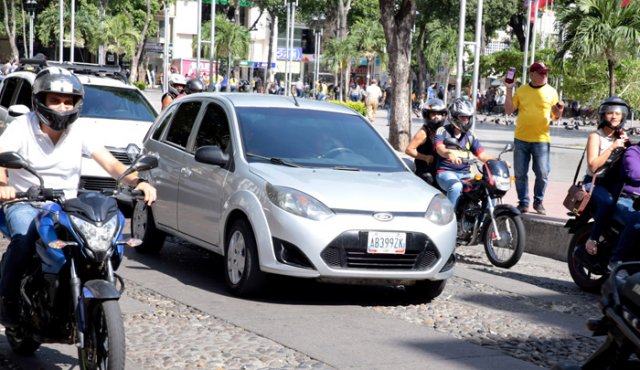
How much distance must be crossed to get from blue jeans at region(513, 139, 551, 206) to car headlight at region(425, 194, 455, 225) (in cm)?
492

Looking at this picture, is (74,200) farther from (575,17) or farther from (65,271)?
(575,17)

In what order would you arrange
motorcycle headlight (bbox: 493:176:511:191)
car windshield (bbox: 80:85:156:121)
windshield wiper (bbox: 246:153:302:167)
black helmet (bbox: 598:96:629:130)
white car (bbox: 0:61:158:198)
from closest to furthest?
1. windshield wiper (bbox: 246:153:302:167)
2. black helmet (bbox: 598:96:629:130)
3. motorcycle headlight (bbox: 493:176:511:191)
4. white car (bbox: 0:61:158:198)
5. car windshield (bbox: 80:85:156:121)

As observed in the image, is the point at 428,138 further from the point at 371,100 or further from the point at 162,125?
the point at 371,100

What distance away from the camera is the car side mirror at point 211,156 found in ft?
29.7

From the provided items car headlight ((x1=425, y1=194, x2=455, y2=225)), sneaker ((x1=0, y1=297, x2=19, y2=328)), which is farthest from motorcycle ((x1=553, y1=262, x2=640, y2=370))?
car headlight ((x1=425, y1=194, x2=455, y2=225))

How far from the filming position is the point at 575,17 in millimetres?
27938

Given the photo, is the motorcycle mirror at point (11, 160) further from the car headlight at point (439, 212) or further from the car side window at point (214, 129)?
the car side window at point (214, 129)

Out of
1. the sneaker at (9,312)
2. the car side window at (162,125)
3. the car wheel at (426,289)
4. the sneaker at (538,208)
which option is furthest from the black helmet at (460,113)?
the sneaker at (9,312)

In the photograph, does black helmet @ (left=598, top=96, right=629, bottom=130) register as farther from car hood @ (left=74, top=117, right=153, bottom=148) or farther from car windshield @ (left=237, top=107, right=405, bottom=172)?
car hood @ (left=74, top=117, right=153, bottom=148)

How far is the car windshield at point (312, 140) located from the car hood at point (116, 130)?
4906 mm

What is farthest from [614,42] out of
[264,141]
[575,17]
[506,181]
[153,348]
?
[153,348]

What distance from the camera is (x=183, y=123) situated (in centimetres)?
1048

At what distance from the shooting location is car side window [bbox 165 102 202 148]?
10297mm

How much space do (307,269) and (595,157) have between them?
306cm
